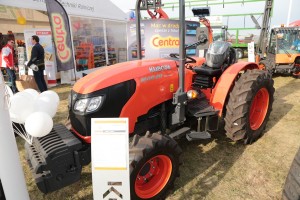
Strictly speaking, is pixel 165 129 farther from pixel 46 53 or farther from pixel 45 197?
pixel 46 53

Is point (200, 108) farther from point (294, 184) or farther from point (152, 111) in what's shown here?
point (294, 184)

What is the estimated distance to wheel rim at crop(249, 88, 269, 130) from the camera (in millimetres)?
3527

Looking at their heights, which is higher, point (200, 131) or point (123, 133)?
point (123, 133)

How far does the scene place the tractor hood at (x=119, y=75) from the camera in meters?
2.25

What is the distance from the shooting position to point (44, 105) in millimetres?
2566

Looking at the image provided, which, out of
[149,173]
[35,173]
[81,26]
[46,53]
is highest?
[81,26]

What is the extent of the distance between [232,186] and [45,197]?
78.5 inches

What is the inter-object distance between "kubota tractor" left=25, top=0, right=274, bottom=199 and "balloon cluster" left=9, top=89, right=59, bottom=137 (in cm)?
16

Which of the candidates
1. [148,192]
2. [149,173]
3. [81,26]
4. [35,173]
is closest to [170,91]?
[149,173]

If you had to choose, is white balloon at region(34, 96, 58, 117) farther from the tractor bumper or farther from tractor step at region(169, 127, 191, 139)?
tractor step at region(169, 127, 191, 139)

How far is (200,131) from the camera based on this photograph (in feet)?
9.72

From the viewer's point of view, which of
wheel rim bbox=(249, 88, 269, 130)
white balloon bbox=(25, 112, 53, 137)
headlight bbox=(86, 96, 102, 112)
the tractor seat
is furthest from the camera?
wheel rim bbox=(249, 88, 269, 130)

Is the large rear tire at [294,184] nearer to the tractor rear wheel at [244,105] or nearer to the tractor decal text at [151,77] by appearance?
the tractor rear wheel at [244,105]

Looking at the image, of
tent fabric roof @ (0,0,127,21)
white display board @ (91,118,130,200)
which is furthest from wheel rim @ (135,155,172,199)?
tent fabric roof @ (0,0,127,21)
